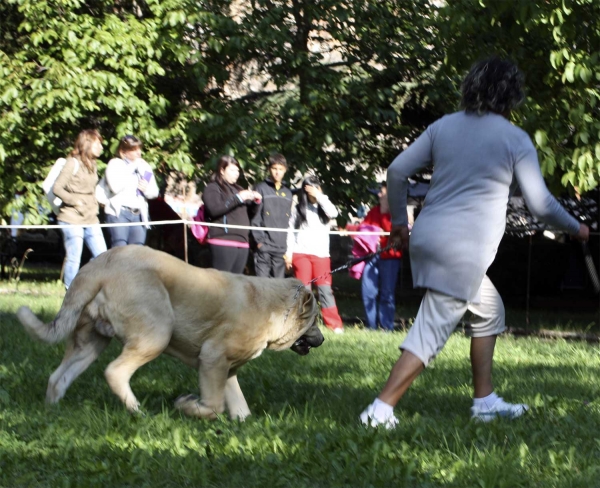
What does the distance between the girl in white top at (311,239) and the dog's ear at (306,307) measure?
487cm

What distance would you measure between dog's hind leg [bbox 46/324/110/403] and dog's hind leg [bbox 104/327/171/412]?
0.25 metres

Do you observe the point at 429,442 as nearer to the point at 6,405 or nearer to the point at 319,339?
the point at 319,339

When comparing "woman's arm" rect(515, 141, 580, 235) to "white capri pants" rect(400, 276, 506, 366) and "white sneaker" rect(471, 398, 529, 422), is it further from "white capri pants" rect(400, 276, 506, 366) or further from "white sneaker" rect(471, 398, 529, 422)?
"white sneaker" rect(471, 398, 529, 422)

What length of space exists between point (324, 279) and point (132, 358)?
17.9ft

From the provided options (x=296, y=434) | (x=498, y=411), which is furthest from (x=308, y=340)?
(x=498, y=411)

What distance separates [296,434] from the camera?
4.67 metres

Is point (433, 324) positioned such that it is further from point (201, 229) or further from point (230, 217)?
point (201, 229)

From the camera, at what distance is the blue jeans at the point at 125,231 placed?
422 inches

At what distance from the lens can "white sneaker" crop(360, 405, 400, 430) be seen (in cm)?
479

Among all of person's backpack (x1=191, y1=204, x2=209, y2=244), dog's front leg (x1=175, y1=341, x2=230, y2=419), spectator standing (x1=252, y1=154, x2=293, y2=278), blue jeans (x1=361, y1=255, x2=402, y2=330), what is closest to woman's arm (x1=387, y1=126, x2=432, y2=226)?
dog's front leg (x1=175, y1=341, x2=230, y2=419)

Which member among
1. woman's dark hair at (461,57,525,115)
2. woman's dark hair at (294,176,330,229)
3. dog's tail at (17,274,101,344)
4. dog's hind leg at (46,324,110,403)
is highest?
woman's dark hair at (461,57,525,115)

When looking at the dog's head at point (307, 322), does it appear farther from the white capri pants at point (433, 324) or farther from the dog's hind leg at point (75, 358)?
the dog's hind leg at point (75, 358)

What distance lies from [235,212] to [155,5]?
4647 mm

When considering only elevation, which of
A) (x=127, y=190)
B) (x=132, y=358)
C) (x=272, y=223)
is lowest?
(x=132, y=358)
